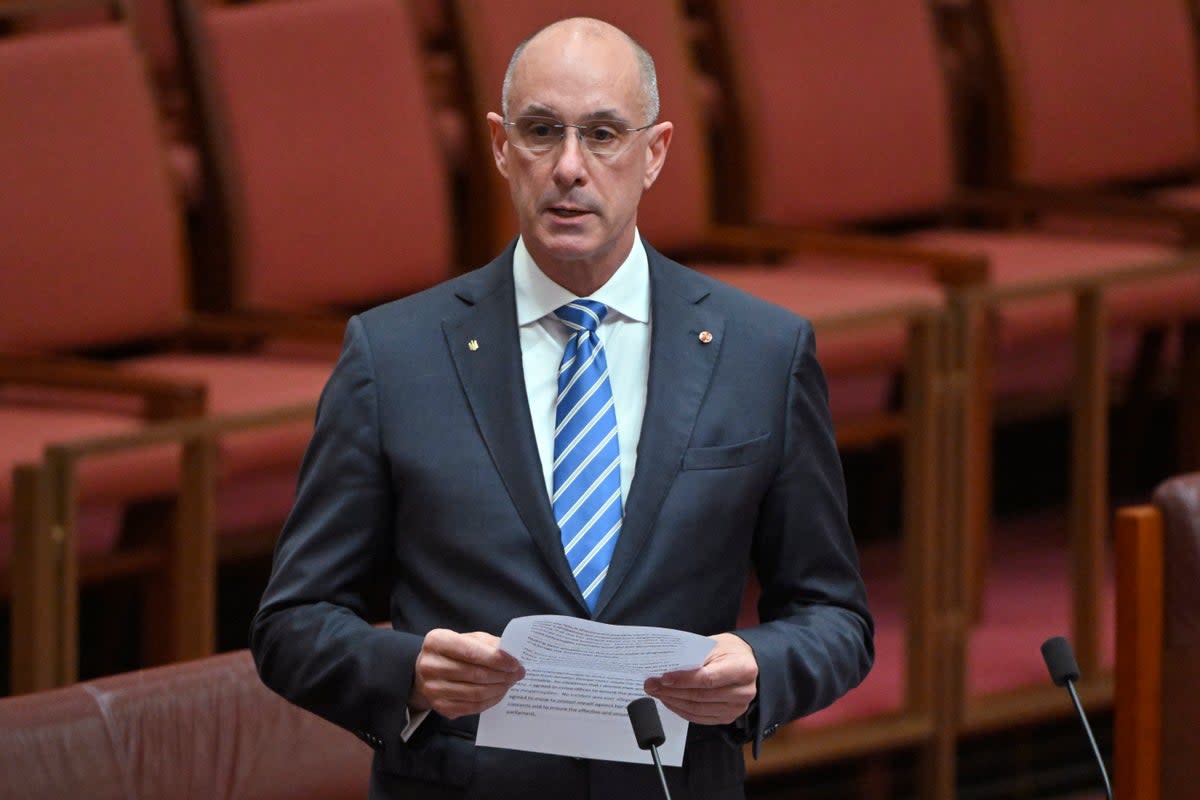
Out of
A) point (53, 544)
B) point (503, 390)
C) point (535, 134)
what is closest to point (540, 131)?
point (535, 134)

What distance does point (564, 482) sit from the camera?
2.93ft

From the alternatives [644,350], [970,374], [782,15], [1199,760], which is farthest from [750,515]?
[782,15]

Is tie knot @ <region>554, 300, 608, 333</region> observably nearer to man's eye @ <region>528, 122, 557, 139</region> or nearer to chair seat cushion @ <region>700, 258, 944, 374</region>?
man's eye @ <region>528, 122, 557, 139</region>

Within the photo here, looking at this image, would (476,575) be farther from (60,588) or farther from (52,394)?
(52,394)

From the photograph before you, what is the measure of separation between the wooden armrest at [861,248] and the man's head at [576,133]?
1154mm

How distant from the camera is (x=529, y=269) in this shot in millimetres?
927

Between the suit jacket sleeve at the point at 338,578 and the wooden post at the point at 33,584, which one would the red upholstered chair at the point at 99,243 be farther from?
the suit jacket sleeve at the point at 338,578

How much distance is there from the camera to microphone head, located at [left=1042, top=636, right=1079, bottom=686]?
899 mm

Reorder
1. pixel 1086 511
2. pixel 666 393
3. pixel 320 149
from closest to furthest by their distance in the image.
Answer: pixel 666 393
pixel 1086 511
pixel 320 149

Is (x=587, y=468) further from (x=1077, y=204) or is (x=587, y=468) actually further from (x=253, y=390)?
(x=1077, y=204)

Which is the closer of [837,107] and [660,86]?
[660,86]

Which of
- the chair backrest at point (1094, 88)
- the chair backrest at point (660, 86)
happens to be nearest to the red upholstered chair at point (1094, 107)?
the chair backrest at point (1094, 88)

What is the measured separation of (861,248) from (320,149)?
54 centimetres

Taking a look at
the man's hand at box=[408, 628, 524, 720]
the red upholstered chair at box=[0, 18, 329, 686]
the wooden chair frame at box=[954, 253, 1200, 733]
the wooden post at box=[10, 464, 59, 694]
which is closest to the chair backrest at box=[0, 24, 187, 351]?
the red upholstered chair at box=[0, 18, 329, 686]
